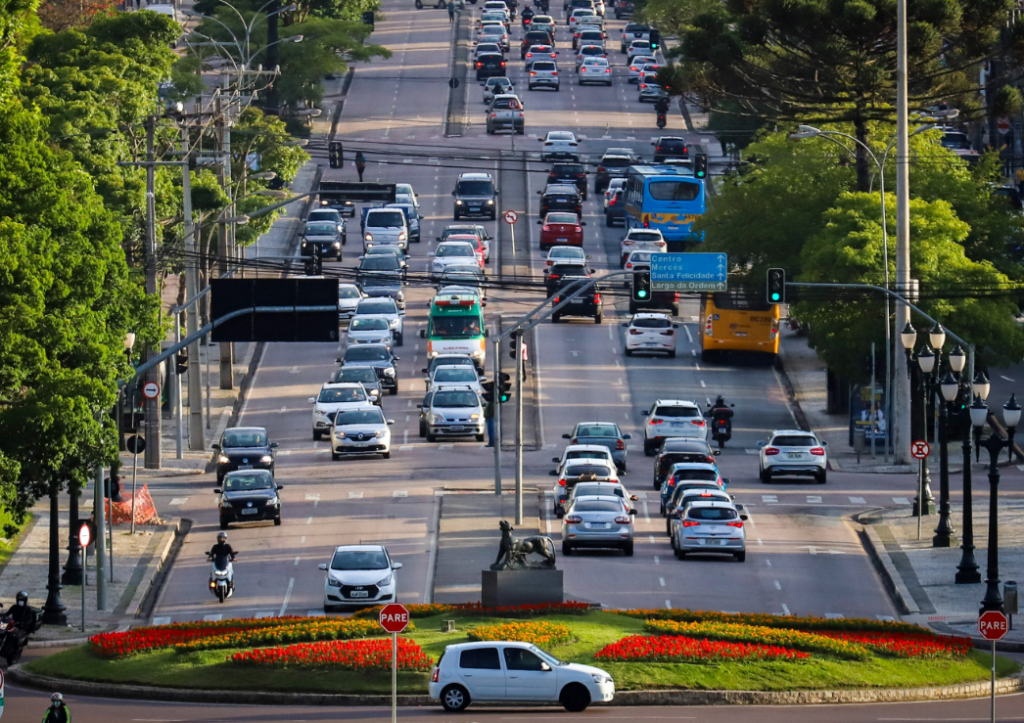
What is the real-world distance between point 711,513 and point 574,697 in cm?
1474

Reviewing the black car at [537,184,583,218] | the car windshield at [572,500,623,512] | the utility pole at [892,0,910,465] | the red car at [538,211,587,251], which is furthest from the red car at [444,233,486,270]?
the car windshield at [572,500,623,512]

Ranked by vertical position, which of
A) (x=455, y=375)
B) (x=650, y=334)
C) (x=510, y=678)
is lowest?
(x=510, y=678)

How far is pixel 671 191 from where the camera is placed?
84438mm

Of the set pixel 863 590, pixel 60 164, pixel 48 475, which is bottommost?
pixel 863 590

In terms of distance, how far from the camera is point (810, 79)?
67250 mm

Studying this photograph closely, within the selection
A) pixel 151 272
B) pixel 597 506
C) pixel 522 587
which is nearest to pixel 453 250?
pixel 151 272

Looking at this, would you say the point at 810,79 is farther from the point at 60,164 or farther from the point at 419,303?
the point at 60,164

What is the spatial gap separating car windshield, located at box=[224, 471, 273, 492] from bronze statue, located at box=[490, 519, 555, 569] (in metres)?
11.9

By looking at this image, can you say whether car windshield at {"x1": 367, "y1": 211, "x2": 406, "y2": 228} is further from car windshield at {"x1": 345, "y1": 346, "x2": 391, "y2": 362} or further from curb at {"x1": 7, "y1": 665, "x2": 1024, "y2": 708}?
curb at {"x1": 7, "y1": 665, "x2": 1024, "y2": 708}

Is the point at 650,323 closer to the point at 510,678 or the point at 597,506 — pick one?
the point at 597,506

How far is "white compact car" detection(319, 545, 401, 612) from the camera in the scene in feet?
130

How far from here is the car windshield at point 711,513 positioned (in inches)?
1737

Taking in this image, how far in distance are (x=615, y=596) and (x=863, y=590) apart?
18.6 ft

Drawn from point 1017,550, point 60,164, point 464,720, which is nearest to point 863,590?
point 1017,550
